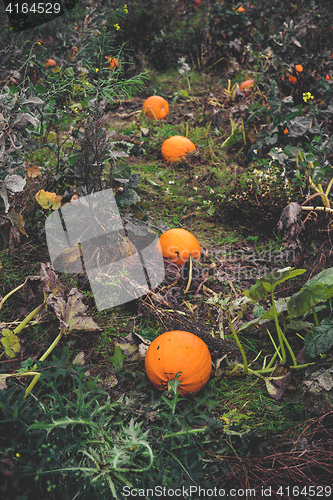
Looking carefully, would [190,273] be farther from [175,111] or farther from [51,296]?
[175,111]

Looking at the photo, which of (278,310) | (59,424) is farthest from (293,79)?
(59,424)

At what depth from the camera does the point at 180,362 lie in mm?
1844

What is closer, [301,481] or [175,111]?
[301,481]

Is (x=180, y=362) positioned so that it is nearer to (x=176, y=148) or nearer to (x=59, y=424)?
(x=59, y=424)

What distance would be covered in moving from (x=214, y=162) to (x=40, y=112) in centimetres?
191

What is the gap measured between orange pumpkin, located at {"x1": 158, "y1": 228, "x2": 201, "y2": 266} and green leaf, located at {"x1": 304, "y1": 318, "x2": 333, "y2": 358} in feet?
3.37

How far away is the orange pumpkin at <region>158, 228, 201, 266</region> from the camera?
2604 mm

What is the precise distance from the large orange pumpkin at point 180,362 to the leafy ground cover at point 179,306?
10 cm

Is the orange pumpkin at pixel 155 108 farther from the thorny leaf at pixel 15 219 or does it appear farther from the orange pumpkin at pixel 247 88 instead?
the thorny leaf at pixel 15 219

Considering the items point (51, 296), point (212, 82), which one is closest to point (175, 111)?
point (212, 82)

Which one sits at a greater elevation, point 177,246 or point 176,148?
point 176,148

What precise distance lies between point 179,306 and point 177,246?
1.47 feet

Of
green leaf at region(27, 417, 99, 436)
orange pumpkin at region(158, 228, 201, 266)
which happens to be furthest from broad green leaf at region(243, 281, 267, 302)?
green leaf at region(27, 417, 99, 436)

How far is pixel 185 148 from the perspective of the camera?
3.71 m
